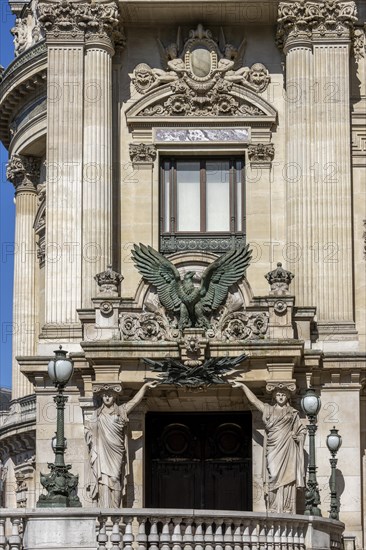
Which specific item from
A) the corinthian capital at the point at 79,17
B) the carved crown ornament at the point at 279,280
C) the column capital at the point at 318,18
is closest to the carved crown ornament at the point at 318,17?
the column capital at the point at 318,18

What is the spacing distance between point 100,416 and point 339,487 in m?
6.15

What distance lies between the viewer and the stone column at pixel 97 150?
46.5 meters

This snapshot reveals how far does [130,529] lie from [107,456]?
13.0 meters

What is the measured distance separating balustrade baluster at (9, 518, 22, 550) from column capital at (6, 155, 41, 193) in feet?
86.7

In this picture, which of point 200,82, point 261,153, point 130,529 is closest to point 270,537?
point 130,529

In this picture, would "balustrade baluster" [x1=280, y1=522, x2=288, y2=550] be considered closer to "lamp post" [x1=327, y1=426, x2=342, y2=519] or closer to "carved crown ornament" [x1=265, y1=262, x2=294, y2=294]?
"lamp post" [x1=327, y1=426, x2=342, y2=519]

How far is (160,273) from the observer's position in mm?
45406

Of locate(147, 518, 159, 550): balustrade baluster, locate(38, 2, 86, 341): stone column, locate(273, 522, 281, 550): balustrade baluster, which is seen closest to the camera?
locate(147, 518, 159, 550): balustrade baluster

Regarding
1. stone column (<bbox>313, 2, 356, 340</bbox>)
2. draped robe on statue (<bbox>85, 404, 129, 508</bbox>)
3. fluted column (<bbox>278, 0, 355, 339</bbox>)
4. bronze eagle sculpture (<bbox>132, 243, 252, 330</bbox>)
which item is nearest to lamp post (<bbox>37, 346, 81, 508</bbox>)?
draped robe on statue (<bbox>85, 404, 129, 508</bbox>)

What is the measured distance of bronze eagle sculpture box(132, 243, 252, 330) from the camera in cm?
4412

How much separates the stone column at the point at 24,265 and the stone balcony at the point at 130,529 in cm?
2493

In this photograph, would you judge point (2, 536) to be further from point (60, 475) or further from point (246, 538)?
point (246, 538)

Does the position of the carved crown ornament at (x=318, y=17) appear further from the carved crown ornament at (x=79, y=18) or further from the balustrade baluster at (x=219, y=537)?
the balustrade baluster at (x=219, y=537)

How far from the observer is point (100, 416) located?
43.5 meters
